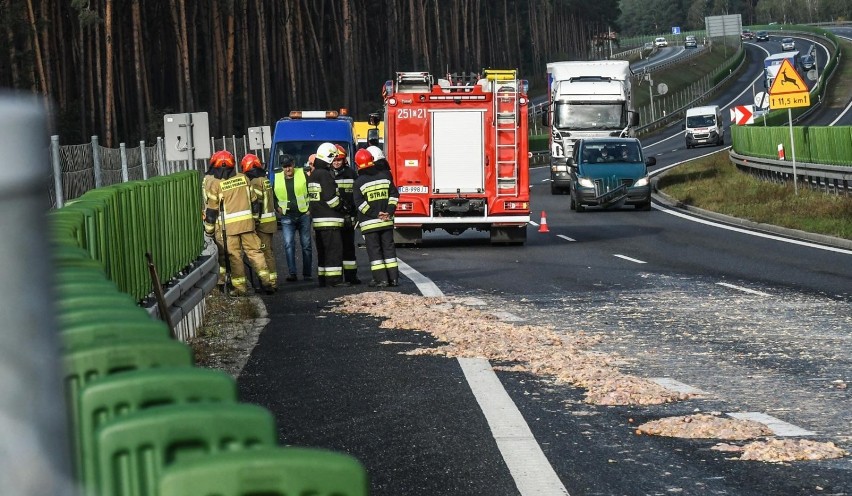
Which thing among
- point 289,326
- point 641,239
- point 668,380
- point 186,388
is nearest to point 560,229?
point 641,239

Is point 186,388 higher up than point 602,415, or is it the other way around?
point 186,388

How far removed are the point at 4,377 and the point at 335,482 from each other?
0.61 meters

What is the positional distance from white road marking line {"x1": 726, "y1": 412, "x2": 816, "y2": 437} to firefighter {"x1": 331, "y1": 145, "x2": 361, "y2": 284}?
447 inches

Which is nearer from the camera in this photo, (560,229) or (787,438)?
(787,438)

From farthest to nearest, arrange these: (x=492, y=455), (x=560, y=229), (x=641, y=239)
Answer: (x=560, y=229)
(x=641, y=239)
(x=492, y=455)

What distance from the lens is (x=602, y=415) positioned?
28.5 feet

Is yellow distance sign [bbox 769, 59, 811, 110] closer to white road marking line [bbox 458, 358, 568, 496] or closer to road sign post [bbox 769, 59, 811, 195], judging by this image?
road sign post [bbox 769, 59, 811, 195]

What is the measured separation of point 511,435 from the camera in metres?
8.05

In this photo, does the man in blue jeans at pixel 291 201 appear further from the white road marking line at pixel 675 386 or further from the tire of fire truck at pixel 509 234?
the white road marking line at pixel 675 386

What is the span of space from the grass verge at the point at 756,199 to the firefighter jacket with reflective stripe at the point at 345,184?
9.09 metres

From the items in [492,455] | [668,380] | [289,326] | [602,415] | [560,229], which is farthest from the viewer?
[560,229]

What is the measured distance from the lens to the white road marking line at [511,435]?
673cm

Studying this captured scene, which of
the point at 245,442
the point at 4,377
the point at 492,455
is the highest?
the point at 4,377

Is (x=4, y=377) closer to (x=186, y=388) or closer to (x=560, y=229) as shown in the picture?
(x=186, y=388)
